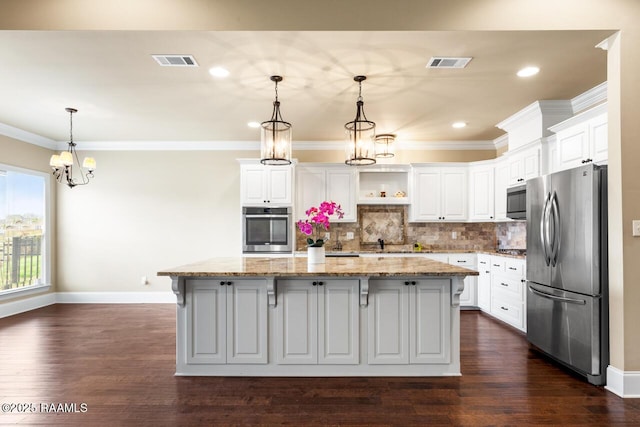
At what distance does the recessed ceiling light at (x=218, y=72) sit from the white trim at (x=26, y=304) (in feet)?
15.5

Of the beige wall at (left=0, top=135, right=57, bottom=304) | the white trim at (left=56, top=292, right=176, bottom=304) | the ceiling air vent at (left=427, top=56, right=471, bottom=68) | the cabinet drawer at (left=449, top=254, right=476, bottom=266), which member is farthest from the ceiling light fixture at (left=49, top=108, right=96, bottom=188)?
the cabinet drawer at (left=449, top=254, right=476, bottom=266)

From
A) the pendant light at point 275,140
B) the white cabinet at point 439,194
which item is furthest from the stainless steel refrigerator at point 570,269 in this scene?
the pendant light at point 275,140

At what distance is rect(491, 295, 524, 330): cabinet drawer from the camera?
447cm

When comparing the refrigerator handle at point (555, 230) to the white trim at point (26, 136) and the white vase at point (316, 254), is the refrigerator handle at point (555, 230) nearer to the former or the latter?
the white vase at point (316, 254)

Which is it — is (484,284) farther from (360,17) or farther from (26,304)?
(26,304)

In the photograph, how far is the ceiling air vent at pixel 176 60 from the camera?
3157mm

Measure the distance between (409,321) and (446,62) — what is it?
222 centimetres

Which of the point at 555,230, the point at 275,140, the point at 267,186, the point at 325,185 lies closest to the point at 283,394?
the point at 275,140

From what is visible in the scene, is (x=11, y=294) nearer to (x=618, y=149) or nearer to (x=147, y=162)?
(x=147, y=162)

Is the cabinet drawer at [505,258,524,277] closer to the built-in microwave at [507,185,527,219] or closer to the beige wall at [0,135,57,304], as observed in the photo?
the built-in microwave at [507,185,527,219]

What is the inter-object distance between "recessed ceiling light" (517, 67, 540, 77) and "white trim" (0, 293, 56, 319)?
23.3ft

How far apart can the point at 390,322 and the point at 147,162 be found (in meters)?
5.11

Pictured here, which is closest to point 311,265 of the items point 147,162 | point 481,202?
point 481,202

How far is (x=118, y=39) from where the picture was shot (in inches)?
113
